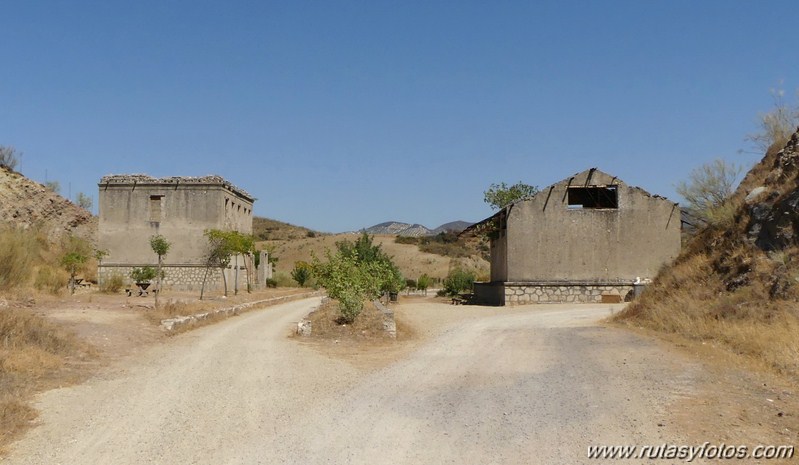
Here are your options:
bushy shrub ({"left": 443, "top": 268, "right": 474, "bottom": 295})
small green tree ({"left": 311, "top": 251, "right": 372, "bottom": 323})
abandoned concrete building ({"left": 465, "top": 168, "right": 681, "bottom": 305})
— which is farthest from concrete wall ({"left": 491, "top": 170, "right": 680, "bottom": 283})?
small green tree ({"left": 311, "top": 251, "right": 372, "bottom": 323})

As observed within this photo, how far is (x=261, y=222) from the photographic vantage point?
124875 mm

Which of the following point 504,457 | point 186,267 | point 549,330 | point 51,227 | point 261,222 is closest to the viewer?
point 504,457

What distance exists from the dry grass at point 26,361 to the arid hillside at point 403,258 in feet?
199

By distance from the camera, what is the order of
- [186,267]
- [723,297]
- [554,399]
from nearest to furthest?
1. [554,399]
2. [723,297]
3. [186,267]

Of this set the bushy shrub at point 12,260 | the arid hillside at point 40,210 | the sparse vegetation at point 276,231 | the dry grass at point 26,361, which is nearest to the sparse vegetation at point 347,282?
the dry grass at point 26,361

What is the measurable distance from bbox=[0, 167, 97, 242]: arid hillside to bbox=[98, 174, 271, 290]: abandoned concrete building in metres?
4.20

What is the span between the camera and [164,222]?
129 ft

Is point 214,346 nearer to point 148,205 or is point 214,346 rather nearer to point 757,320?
point 757,320

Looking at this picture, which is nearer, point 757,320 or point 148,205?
point 757,320

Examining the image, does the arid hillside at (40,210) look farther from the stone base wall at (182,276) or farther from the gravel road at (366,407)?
the gravel road at (366,407)

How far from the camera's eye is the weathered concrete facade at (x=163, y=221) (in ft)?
128

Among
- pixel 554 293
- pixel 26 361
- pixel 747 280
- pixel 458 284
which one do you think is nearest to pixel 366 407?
pixel 26 361

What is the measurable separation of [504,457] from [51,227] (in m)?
43.3

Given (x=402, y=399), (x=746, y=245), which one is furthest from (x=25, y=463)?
(x=746, y=245)
